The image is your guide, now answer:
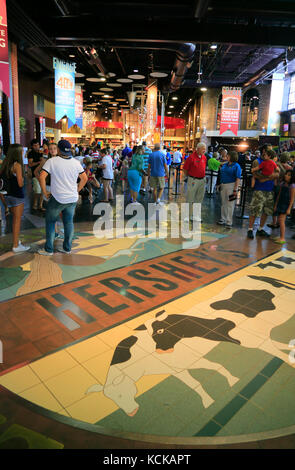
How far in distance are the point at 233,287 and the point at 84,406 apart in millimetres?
2307

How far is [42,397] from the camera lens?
195 centimetres

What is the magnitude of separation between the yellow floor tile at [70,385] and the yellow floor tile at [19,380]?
0.37ft

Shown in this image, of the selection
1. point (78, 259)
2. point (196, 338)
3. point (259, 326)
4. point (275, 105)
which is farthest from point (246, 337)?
point (275, 105)

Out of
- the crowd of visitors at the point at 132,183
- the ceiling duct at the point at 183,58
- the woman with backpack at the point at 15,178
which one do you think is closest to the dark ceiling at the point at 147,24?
the ceiling duct at the point at 183,58

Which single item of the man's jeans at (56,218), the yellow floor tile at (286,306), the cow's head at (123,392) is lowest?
the cow's head at (123,392)

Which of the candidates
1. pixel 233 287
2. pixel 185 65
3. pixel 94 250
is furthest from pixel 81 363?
pixel 185 65

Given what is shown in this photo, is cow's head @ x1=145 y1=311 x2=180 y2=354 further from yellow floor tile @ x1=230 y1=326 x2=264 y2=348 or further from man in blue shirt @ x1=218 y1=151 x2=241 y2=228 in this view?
man in blue shirt @ x1=218 y1=151 x2=241 y2=228

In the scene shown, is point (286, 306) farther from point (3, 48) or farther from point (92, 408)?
point (3, 48)

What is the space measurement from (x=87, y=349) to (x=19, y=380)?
0.54 meters

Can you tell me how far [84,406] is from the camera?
1.89 metres

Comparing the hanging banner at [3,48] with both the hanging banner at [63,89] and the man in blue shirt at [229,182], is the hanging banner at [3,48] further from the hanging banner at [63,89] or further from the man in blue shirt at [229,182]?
the hanging banner at [63,89]

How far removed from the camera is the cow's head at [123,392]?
74.5 inches

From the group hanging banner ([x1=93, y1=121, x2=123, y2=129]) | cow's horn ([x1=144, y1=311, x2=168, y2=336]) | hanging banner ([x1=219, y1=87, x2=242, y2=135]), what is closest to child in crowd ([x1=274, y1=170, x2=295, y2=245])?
cow's horn ([x1=144, y1=311, x2=168, y2=336])
